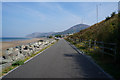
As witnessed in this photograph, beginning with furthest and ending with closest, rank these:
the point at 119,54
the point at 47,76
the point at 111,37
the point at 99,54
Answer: the point at 99,54
the point at 111,37
the point at 119,54
the point at 47,76

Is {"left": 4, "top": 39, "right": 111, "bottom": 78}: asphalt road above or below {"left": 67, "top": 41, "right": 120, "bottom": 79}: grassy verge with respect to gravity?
below

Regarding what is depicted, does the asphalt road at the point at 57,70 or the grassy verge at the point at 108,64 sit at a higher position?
the grassy verge at the point at 108,64

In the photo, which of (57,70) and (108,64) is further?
(108,64)

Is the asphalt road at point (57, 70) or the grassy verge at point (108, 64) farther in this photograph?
the grassy verge at point (108, 64)

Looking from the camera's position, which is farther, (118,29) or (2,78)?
(118,29)

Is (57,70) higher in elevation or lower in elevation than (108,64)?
lower

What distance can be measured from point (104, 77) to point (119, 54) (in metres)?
2.65

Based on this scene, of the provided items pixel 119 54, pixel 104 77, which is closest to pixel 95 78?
pixel 104 77

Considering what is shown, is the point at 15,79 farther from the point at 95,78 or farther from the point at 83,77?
the point at 95,78

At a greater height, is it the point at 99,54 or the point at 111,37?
the point at 111,37

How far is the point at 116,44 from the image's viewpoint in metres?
8.54

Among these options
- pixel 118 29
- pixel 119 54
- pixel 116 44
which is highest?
pixel 118 29

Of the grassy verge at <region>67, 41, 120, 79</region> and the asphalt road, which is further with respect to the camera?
the grassy verge at <region>67, 41, 120, 79</region>

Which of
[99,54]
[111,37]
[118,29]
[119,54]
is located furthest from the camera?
[99,54]
